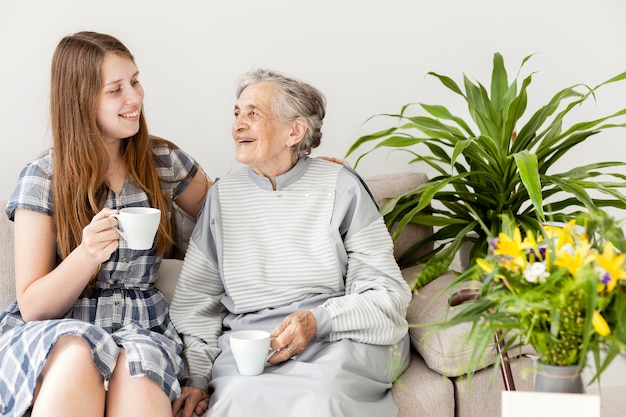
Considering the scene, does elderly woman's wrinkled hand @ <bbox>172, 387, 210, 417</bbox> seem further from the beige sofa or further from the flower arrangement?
the flower arrangement

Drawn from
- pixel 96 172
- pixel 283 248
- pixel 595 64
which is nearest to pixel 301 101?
pixel 283 248

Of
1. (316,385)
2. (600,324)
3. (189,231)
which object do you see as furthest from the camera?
(189,231)

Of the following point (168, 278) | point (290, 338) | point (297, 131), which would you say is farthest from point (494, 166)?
point (168, 278)

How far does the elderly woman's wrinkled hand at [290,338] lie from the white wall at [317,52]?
1046 mm

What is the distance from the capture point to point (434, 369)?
2.16 meters

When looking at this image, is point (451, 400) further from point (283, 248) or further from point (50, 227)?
point (50, 227)

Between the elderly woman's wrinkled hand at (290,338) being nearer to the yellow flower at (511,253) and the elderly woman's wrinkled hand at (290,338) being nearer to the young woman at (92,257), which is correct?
the young woman at (92,257)

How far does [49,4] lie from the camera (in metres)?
A: 2.63

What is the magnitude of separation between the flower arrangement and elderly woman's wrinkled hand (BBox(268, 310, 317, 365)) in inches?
31.6

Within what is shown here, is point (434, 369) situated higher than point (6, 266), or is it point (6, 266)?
point (6, 266)

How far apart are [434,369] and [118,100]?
1.17 m

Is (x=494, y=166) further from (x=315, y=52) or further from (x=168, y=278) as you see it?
(x=168, y=278)

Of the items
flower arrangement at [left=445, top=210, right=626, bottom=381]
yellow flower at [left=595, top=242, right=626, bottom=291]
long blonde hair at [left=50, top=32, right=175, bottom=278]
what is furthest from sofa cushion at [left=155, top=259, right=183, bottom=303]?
yellow flower at [left=595, top=242, right=626, bottom=291]

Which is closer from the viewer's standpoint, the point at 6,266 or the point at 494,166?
the point at 6,266
